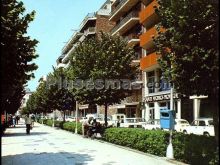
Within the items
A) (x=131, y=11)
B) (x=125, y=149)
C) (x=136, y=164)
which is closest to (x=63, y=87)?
(x=131, y=11)

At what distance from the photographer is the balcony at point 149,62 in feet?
146

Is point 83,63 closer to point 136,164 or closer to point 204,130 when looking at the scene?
point 204,130

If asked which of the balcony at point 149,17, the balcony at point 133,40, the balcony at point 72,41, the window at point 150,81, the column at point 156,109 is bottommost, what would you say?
the column at point 156,109

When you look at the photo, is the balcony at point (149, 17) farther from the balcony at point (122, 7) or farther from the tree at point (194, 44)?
the tree at point (194, 44)

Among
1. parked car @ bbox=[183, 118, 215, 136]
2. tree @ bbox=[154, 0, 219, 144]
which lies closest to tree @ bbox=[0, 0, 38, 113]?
tree @ bbox=[154, 0, 219, 144]

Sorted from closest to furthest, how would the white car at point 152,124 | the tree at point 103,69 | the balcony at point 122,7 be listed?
1. the tree at point 103,69
2. the white car at point 152,124
3. the balcony at point 122,7

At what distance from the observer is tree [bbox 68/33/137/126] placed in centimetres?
2817

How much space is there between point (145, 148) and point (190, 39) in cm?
685

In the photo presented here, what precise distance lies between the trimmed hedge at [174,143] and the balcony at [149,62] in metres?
20.5

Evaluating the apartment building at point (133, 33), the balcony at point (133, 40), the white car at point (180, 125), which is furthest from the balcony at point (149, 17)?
the white car at point (180, 125)

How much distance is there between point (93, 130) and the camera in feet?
94.3

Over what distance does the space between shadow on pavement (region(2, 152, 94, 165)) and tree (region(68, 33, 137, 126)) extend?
32.9 ft

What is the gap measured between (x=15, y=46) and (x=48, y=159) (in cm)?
515

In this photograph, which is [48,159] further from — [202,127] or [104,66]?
[202,127]
